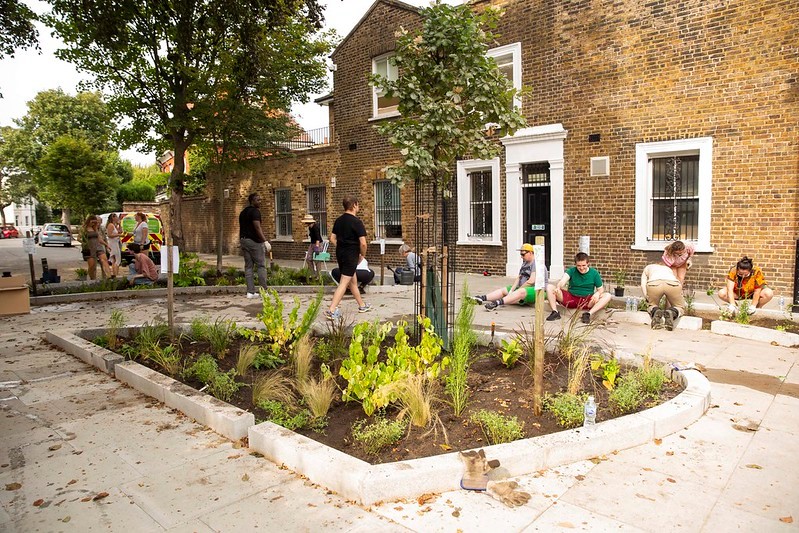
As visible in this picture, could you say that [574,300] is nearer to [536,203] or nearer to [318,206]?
[536,203]

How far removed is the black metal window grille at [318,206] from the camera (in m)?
19.9

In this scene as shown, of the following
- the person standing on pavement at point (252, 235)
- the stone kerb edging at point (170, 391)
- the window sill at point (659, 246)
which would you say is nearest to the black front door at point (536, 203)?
the window sill at point (659, 246)

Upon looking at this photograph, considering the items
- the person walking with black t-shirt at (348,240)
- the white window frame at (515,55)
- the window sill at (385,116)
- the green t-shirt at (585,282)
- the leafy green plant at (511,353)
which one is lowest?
the leafy green plant at (511,353)

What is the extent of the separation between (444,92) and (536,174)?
892 cm

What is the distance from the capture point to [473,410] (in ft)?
13.5

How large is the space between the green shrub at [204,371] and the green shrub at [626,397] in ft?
10.9

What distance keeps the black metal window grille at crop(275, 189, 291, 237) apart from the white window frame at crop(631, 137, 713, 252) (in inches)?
523

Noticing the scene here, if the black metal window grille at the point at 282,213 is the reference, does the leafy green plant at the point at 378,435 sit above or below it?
below

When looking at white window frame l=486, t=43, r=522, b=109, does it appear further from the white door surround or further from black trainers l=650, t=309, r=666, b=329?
black trainers l=650, t=309, r=666, b=329

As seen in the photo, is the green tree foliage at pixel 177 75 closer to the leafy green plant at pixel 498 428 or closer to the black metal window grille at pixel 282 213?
the black metal window grille at pixel 282 213

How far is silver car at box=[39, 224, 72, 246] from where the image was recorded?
36781 millimetres

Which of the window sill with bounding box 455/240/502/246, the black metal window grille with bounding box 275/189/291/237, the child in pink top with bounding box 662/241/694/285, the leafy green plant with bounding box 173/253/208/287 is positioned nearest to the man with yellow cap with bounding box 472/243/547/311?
the child in pink top with bounding box 662/241/694/285

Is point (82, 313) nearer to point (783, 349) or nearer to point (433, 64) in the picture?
point (433, 64)

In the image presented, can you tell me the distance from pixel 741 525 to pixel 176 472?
3.22 m
